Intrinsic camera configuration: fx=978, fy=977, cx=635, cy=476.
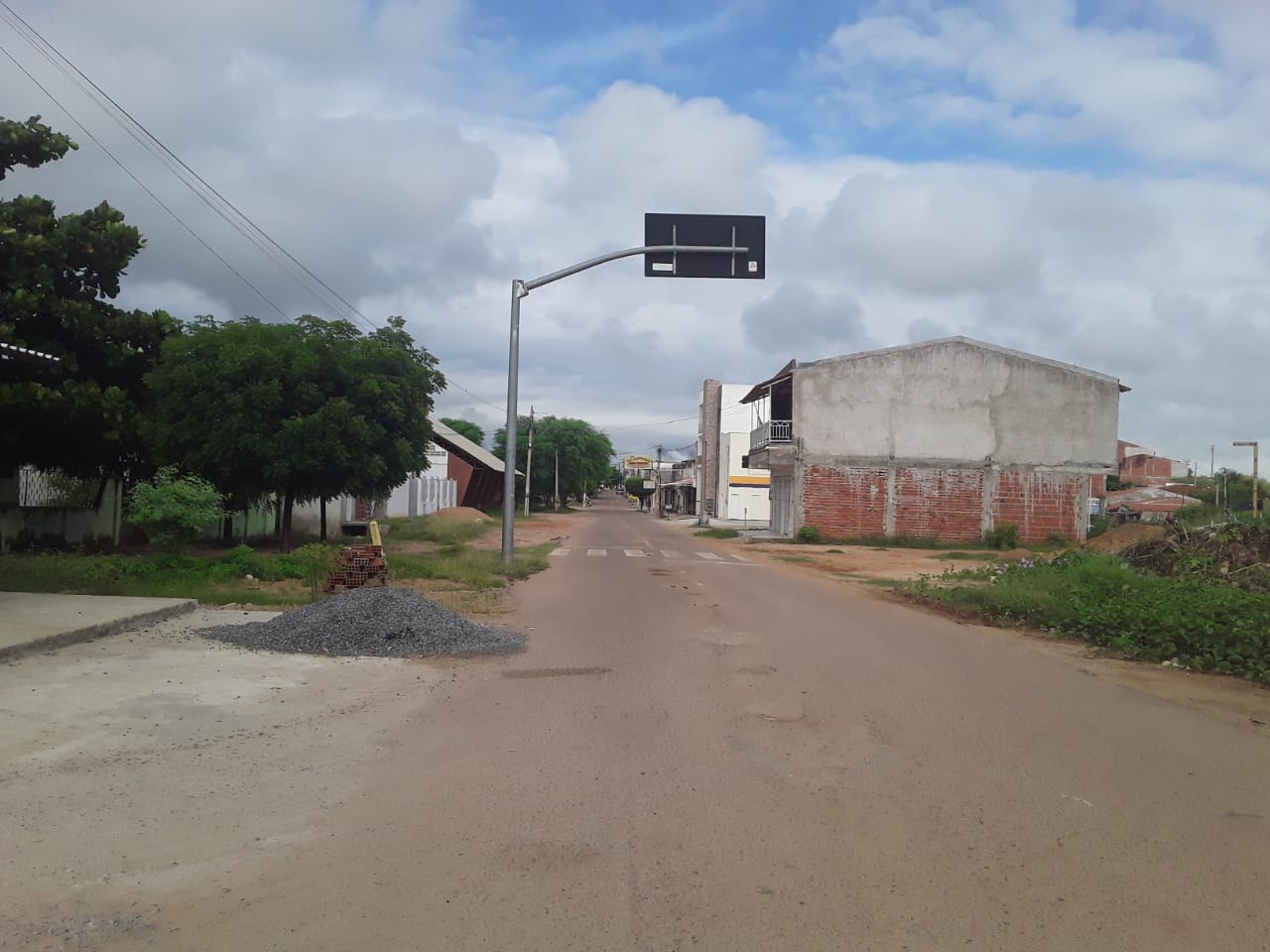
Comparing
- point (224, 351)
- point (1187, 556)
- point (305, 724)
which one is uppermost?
point (224, 351)

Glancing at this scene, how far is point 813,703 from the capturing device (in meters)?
8.59

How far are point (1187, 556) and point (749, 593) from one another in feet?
24.7

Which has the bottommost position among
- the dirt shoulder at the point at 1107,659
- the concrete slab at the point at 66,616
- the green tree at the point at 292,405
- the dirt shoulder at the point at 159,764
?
the dirt shoulder at the point at 159,764

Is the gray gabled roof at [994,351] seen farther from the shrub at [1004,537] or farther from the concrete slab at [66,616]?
the concrete slab at [66,616]

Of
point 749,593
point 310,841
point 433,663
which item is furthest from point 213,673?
point 749,593

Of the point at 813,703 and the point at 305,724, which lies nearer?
the point at 305,724

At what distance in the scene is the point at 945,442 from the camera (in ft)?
128

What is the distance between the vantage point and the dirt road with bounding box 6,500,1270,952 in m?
4.21

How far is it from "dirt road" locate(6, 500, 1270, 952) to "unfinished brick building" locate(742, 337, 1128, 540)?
29.0 metres

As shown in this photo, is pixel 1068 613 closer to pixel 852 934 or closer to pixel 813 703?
pixel 813 703

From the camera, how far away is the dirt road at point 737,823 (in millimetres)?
4215

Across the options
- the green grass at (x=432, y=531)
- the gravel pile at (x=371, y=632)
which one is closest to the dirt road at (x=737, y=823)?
the gravel pile at (x=371, y=632)

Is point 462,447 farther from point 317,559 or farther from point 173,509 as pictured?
point 317,559

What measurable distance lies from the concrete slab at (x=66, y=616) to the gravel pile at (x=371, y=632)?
1032 mm
